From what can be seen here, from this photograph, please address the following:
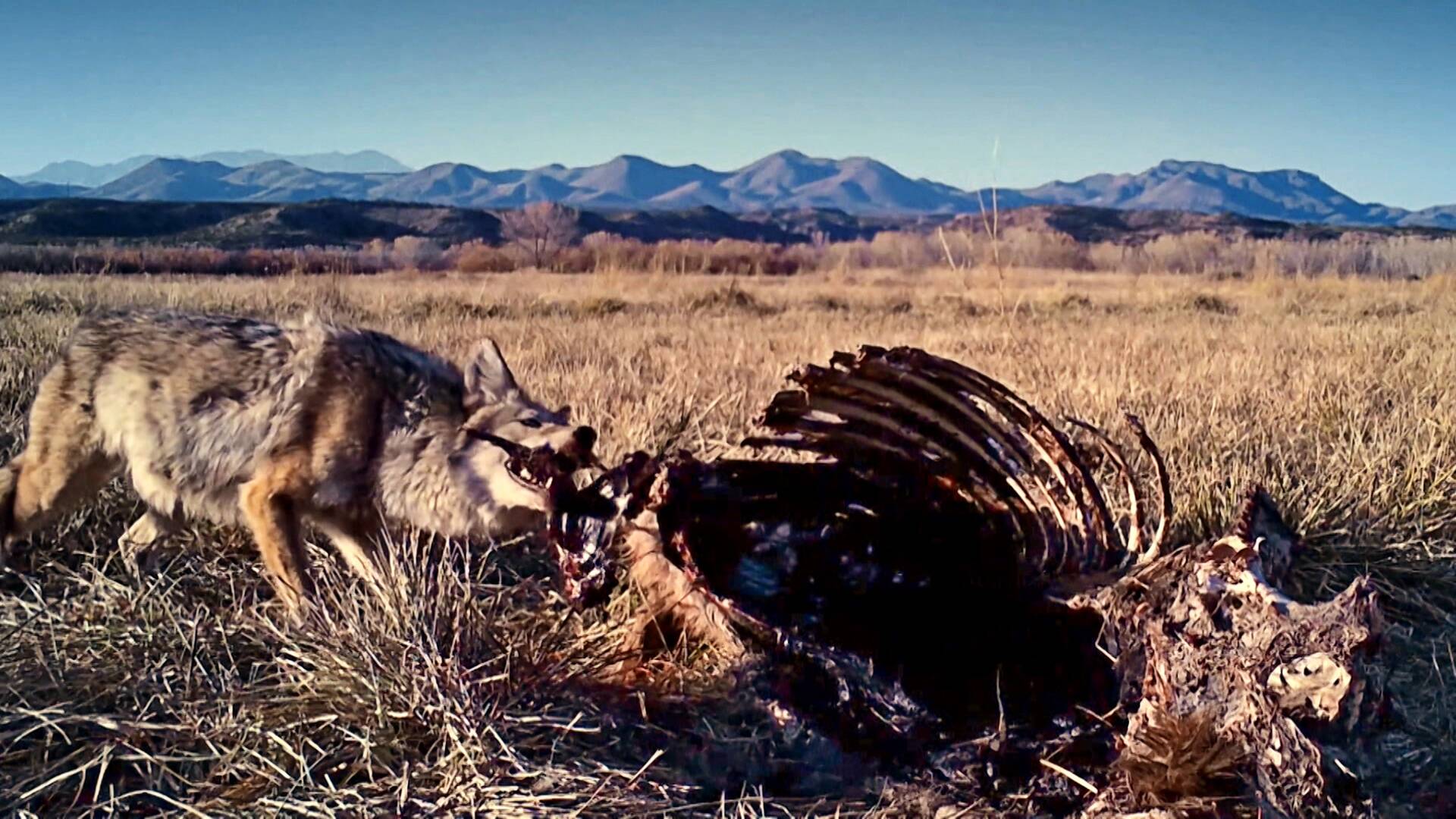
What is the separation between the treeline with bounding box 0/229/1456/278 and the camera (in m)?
26.2

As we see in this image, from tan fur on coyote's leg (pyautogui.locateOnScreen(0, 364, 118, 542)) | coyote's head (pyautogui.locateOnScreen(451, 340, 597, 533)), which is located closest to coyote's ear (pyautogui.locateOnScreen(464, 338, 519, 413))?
coyote's head (pyautogui.locateOnScreen(451, 340, 597, 533))

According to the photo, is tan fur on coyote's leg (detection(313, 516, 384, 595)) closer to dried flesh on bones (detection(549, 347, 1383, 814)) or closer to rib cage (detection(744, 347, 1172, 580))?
dried flesh on bones (detection(549, 347, 1383, 814))

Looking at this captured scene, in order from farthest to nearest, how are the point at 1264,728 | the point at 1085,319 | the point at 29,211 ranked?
the point at 29,211 < the point at 1085,319 < the point at 1264,728

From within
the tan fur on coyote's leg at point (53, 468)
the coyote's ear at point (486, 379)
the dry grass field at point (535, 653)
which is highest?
the coyote's ear at point (486, 379)

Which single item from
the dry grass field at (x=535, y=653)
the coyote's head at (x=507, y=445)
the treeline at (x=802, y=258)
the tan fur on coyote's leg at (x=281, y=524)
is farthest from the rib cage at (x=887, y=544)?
the treeline at (x=802, y=258)

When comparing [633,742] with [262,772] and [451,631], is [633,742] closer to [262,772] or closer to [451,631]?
[451,631]

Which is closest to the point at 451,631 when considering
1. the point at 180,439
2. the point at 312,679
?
the point at 312,679

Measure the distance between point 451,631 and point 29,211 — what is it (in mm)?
108192

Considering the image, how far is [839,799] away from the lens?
2.97 meters

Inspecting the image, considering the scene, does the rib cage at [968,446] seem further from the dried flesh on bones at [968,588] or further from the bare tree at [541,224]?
the bare tree at [541,224]

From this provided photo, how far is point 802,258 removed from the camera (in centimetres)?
3516

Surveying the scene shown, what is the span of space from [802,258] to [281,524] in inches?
1250

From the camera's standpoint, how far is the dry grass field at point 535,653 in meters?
2.88

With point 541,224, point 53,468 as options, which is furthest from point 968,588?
point 541,224
